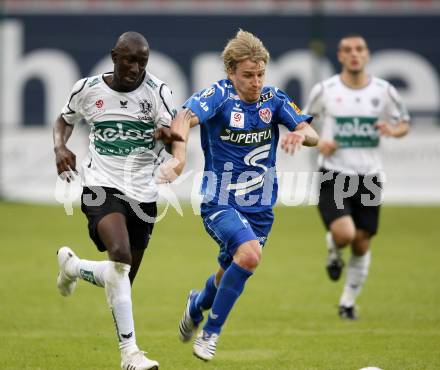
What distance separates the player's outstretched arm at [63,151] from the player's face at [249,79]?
1.35 meters

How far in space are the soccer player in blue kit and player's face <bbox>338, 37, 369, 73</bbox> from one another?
319 cm

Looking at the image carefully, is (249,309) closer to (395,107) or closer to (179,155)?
(395,107)

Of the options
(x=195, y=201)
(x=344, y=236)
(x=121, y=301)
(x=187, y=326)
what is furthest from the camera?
(x=195, y=201)

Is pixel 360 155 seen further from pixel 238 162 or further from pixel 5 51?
pixel 5 51

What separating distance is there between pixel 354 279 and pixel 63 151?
13.0ft

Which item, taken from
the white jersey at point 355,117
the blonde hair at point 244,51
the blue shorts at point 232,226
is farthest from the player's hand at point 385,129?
the blonde hair at point 244,51

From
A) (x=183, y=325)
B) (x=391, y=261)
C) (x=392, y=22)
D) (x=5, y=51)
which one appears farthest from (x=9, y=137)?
(x=183, y=325)

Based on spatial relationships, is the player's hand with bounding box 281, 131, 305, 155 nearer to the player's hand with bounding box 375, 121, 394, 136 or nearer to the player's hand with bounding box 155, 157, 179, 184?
the player's hand with bounding box 155, 157, 179, 184

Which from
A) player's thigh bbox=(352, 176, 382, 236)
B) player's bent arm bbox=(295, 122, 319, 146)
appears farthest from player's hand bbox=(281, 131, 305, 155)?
player's thigh bbox=(352, 176, 382, 236)

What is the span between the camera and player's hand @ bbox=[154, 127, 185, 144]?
707 cm

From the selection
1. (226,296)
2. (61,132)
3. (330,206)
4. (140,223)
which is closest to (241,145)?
(140,223)

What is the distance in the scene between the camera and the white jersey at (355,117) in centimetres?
1086

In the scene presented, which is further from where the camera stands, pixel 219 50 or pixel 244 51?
pixel 219 50

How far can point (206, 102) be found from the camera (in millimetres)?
7488
